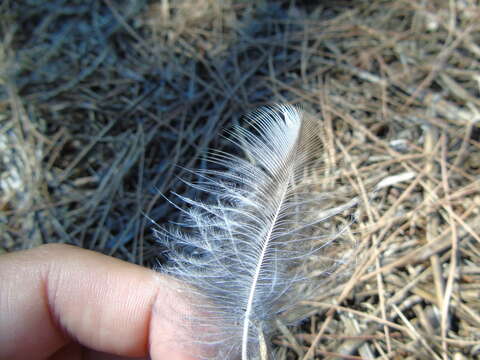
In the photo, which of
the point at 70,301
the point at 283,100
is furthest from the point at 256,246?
the point at 283,100

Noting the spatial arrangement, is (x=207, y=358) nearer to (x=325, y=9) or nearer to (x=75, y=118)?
(x=75, y=118)

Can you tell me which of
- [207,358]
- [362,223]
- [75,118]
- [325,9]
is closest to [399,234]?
[362,223]

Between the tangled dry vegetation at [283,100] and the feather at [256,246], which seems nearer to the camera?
the feather at [256,246]

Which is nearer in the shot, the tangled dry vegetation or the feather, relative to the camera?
the feather

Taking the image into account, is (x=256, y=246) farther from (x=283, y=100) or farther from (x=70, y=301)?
(x=283, y=100)

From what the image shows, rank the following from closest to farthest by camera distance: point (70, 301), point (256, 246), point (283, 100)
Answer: point (256, 246) → point (70, 301) → point (283, 100)

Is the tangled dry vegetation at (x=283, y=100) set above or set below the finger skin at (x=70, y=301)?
above
